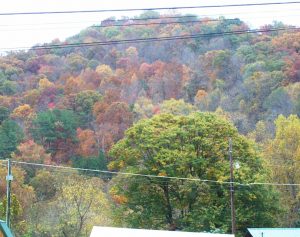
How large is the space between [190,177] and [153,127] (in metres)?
3.81

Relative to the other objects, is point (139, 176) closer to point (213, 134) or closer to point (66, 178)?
point (213, 134)

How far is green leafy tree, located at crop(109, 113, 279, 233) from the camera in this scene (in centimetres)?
3341

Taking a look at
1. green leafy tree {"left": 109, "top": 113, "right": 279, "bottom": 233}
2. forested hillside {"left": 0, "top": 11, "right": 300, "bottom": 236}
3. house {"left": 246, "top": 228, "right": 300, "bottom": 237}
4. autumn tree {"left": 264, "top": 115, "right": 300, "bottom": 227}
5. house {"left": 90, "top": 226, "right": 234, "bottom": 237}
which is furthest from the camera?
autumn tree {"left": 264, "top": 115, "right": 300, "bottom": 227}

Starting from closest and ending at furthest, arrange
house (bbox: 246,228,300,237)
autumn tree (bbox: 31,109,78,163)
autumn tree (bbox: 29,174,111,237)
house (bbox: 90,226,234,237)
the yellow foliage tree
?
house (bbox: 90,226,234,237) < house (bbox: 246,228,300,237) < autumn tree (bbox: 29,174,111,237) < autumn tree (bbox: 31,109,78,163) < the yellow foliage tree

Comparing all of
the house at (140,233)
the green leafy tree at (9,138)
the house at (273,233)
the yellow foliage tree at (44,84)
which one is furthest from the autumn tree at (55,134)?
the house at (140,233)

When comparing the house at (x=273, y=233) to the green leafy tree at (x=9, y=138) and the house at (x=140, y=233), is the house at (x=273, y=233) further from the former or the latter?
the green leafy tree at (x=9, y=138)

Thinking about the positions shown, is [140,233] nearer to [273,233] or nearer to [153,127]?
[273,233]

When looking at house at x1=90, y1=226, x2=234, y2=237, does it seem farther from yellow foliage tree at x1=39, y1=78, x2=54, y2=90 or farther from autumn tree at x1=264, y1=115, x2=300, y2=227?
yellow foliage tree at x1=39, y1=78, x2=54, y2=90

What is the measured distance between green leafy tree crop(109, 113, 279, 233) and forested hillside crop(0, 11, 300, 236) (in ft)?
0.20

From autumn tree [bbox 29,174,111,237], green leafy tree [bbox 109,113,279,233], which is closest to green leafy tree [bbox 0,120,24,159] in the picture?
autumn tree [bbox 29,174,111,237]

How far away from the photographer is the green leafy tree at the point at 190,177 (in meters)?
33.4

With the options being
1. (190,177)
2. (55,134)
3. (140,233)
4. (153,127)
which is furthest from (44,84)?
(140,233)

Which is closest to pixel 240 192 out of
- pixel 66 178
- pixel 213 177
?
pixel 213 177

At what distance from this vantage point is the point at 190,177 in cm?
3375
